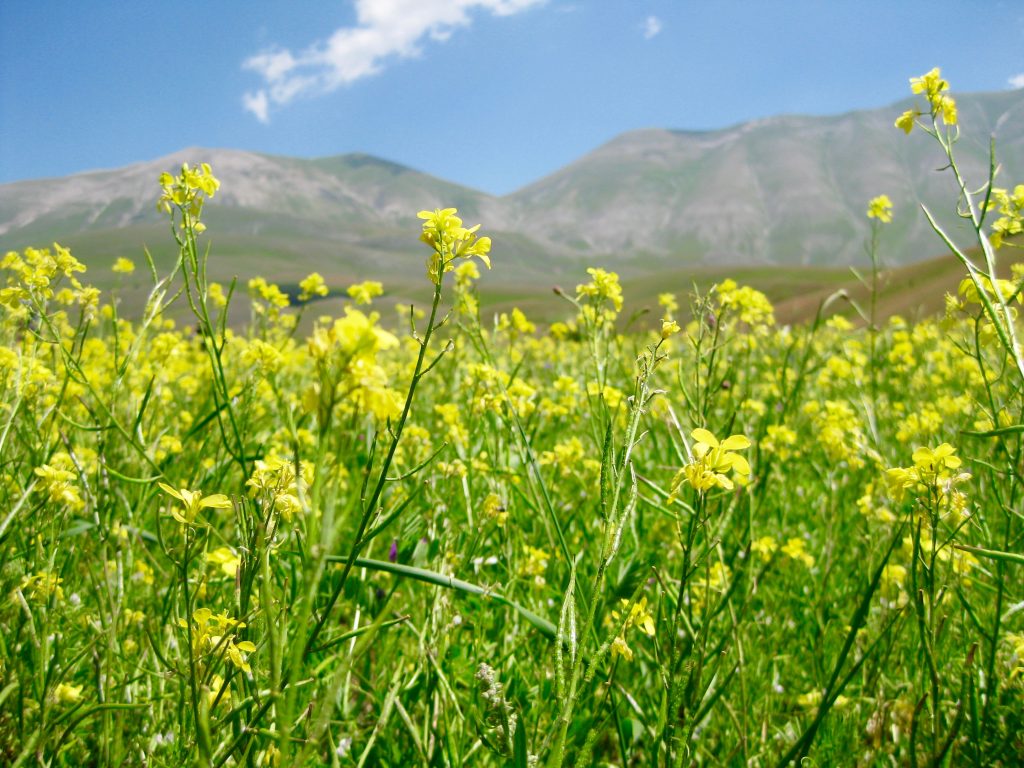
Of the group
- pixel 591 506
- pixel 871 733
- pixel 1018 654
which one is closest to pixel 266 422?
pixel 591 506

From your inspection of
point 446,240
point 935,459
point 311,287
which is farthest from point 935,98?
point 311,287

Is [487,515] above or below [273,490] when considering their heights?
below

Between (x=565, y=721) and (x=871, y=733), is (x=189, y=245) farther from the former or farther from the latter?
(x=871, y=733)

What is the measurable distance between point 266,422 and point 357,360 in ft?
11.5

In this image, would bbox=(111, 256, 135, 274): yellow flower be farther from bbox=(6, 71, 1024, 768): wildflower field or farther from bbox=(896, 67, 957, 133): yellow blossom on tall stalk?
bbox=(896, 67, 957, 133): yellow blossom on tall stalk

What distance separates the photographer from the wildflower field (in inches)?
41.0

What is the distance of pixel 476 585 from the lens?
2.17 meters

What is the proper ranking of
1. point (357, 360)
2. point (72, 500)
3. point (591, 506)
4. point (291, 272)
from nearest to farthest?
point (357, 360)
point (72, 500)
point (591, 506)
point (291, 272)

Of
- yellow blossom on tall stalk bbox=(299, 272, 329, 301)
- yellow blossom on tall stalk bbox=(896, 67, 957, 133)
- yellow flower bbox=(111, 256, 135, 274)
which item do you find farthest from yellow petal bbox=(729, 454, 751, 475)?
yellow flower bbox=(111, 256, 135, 274)

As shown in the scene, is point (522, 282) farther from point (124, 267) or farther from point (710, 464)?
point (710, 464)

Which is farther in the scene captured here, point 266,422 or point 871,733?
point 266,422

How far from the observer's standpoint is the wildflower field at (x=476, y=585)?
3.42 feet

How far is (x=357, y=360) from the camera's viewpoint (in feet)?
2.18

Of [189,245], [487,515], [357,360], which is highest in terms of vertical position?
[189,245]
